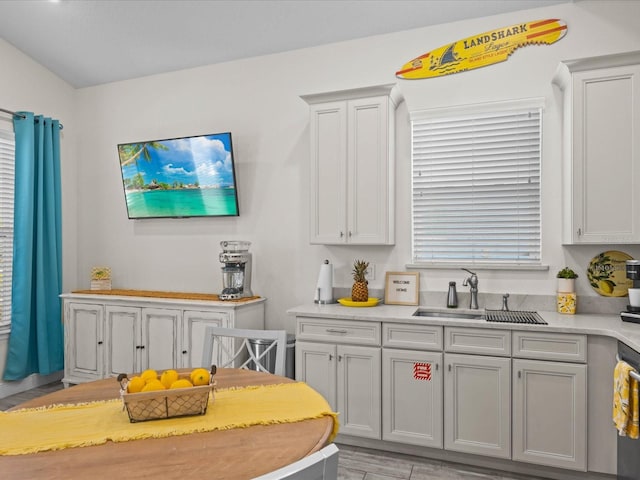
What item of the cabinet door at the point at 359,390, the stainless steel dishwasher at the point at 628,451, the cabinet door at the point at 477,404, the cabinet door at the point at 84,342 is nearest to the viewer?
the stainless steel dishwasher at the point at 628,451

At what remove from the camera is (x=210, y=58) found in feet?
13.5

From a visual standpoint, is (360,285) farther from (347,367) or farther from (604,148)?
(604,148)

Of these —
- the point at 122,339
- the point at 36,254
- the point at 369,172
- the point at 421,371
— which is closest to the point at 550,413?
the point at 421,371

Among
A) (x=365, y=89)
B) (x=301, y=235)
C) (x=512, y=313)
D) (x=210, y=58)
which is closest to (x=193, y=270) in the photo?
(x=301, y=235)

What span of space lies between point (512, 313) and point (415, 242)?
86cm

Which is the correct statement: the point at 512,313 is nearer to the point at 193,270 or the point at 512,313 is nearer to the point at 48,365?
the point at 193,270

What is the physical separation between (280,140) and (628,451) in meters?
3.15

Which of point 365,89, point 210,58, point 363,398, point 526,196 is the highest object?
point 210,58

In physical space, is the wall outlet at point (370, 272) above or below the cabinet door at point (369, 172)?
below

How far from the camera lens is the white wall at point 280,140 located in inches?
124

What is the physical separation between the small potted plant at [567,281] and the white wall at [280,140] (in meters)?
0.10

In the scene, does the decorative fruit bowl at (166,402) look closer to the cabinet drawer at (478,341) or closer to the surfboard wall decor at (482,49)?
the cabinet drawer at (478,341)

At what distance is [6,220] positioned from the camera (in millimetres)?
4180

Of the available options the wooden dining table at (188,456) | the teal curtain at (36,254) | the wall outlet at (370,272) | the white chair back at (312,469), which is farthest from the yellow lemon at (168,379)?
the teal curtain at (36,254)
